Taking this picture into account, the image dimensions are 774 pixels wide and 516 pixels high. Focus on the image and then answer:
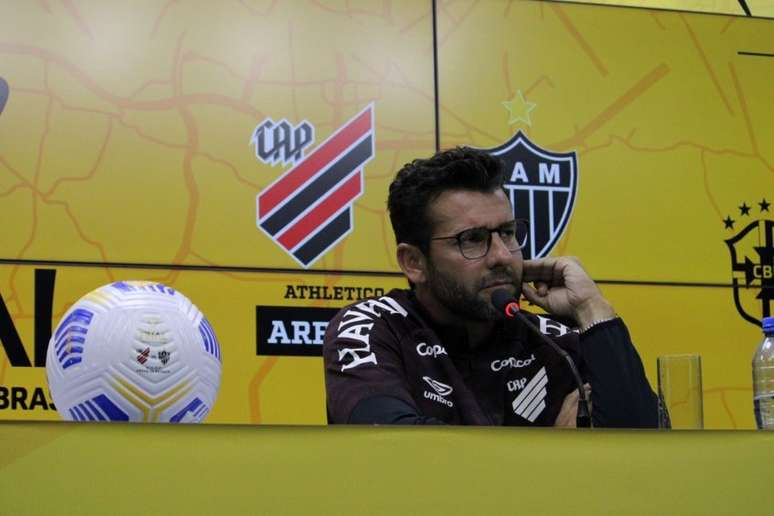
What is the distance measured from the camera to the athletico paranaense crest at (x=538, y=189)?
2.41 meters

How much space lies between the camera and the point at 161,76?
2260 mm

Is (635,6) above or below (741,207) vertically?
above

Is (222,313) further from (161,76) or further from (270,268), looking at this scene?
(161,76)

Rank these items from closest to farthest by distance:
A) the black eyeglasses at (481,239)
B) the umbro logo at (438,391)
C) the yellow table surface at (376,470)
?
1. the yellow table surface at (376,470)
2. the umbro logo at (438,391)
3. the black eyeglasses at (481,239)

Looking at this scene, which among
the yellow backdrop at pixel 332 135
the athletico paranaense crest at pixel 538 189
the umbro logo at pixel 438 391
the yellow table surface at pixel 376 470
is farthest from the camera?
the athletico paranaense crest at pixel 538 189

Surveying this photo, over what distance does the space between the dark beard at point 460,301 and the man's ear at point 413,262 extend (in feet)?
0.13

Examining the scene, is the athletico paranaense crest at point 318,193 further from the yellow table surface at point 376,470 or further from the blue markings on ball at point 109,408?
the yellow table surface at point 376,470

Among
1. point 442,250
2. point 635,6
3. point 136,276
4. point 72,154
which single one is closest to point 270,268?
point 136,276

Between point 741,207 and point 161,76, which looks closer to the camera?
point 161,76

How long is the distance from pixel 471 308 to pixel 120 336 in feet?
2.16

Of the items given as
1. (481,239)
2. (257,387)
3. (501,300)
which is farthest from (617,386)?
(257,387)

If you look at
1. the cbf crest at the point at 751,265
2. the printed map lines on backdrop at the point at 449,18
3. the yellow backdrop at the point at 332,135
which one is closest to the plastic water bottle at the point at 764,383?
the yellow backdrop at the point at 332,135

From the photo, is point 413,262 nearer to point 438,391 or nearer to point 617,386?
point 438,391

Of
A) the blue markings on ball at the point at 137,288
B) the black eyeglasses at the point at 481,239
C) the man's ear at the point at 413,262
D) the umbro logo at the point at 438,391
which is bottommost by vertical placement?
the umbro logo at the point at 438,391
